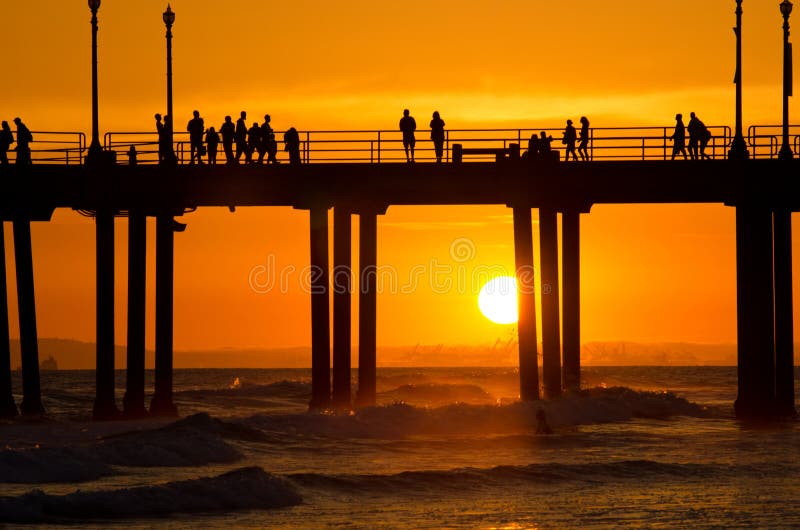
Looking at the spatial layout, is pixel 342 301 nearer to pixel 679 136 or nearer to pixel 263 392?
pixel 679 136

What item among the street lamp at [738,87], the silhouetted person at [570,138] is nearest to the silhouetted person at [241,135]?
the silhouetted person at [570,138]

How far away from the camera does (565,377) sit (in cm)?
5834

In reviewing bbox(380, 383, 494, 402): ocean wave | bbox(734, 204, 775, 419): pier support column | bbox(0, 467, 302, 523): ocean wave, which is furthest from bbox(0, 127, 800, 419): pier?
bbox(380, 383, 494, 402): ocean wave

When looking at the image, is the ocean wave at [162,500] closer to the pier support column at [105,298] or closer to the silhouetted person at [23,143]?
the pier support column at [105,298]

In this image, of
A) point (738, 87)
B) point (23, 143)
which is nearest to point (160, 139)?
point (23, 143)

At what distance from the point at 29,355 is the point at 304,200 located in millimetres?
10371

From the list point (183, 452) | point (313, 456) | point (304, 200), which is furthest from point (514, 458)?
point (304, 200)

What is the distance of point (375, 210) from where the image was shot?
2156 inches

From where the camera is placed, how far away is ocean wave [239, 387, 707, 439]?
5094 centimetres

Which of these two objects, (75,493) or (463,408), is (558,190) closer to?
(463,408)

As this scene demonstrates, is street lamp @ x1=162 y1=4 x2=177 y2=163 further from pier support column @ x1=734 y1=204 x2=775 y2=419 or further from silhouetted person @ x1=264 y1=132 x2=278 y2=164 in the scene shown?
pier support column @ x1=734 y1=204 x2=775 y2=419

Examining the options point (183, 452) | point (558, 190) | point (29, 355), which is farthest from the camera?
point (29, 355)

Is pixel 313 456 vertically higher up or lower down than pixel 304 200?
lower down

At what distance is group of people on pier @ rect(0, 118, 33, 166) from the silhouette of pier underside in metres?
0.34
